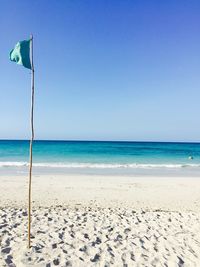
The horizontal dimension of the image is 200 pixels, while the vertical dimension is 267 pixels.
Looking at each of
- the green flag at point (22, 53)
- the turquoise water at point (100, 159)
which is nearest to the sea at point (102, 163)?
the turquoise water at point (100, 159)

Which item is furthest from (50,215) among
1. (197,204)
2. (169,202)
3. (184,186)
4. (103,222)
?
(184,186)

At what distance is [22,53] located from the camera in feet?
16.1

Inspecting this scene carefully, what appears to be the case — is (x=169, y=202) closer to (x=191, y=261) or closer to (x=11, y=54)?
(x=191, y=261)

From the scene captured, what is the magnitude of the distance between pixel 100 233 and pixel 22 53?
459 cm

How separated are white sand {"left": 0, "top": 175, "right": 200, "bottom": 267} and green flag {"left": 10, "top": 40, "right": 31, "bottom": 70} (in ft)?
12.2

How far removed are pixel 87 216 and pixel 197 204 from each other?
17.9ft

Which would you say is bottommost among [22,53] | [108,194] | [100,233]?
[108,194]

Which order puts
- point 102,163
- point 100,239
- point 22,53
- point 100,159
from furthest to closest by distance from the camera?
point 100,159 → point 102,163 → point 100,239 → point 22,53

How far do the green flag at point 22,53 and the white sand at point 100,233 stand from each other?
3.72 m

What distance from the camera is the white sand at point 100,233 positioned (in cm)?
513

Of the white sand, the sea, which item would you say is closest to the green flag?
the white sand

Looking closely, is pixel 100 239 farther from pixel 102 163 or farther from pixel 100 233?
pixel 102 163

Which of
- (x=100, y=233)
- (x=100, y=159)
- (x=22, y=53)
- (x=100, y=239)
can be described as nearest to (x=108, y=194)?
(x=100, y=233)

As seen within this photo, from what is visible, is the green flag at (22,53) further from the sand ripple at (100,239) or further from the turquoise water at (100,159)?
the turquoise water at (100,159)
